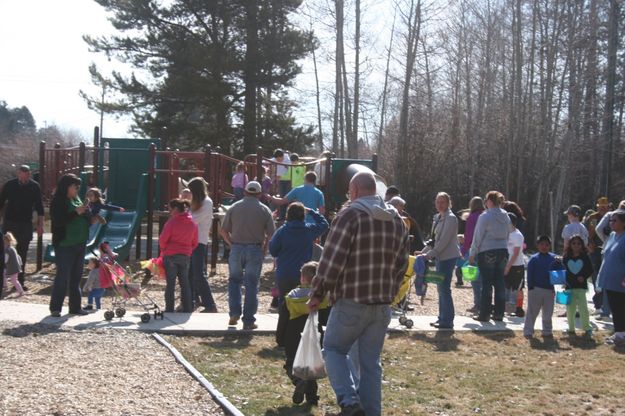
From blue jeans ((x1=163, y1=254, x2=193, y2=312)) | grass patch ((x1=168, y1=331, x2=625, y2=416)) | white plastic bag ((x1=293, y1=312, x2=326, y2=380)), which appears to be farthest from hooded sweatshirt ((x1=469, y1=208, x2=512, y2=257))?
white plastic bag ((x1=293, y1=312, x2=326, y2=380))

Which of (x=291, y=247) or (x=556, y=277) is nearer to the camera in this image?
(x=291, y=247)

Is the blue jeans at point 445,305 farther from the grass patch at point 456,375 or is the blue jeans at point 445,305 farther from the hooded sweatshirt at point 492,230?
the hooded sweatshirt at point 492,230

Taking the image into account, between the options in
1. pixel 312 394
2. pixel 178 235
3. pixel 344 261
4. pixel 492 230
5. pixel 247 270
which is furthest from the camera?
pixel 492 230

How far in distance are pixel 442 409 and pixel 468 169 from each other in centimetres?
2914

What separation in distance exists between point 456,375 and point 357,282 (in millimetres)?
3102

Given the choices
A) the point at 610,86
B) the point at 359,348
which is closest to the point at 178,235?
the point at 359,348

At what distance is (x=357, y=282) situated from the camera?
590cm

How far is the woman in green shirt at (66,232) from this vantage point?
33.9 ft

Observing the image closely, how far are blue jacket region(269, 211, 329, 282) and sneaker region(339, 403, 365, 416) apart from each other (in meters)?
3.66

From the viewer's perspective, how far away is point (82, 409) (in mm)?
6402

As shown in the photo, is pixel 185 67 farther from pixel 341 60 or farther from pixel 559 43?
pixel 559 43

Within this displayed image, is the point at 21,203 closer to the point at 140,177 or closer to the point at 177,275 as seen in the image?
the point at 177,275

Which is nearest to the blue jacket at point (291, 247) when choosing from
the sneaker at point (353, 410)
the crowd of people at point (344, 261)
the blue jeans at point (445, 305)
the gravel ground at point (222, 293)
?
the crowd of people at point (344, 261)

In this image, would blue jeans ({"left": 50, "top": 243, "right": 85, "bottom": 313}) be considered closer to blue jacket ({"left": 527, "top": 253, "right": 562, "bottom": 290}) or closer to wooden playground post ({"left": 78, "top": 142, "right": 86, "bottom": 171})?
blue jacket ({"left": 527, "top": 253, "right": 562, "bottom": 290})
